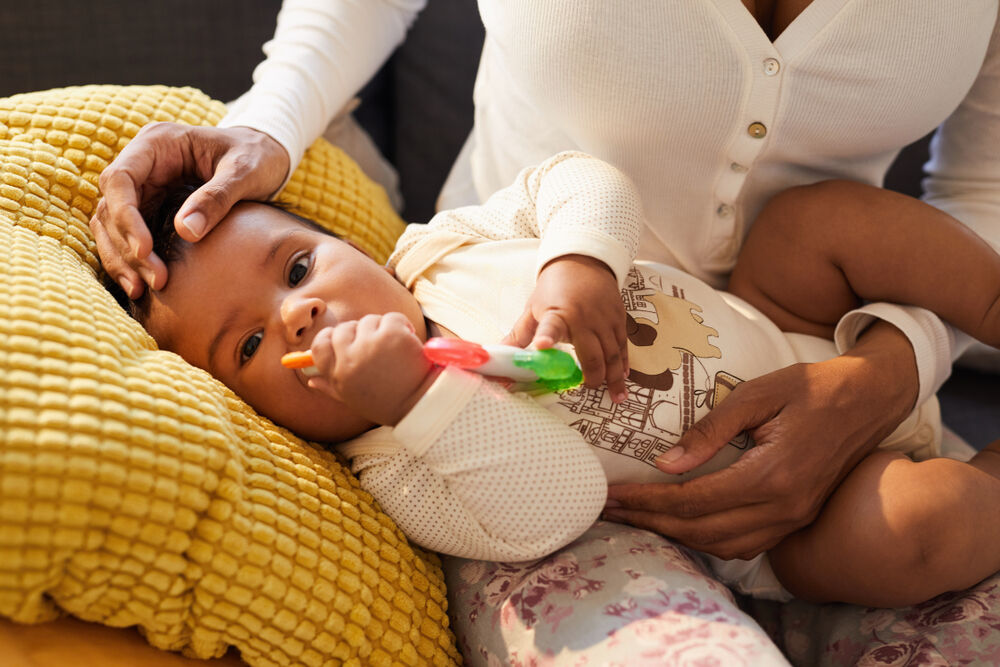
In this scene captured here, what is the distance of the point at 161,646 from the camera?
68 cm

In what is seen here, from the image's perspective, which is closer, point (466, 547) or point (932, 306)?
point (466, 547)

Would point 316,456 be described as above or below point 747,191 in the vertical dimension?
below

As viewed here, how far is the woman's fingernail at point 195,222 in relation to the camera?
84 cm

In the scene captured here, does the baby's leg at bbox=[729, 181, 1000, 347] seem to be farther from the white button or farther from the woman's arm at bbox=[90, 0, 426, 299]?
the woman's arm at bbox=[90, 0, 426, 299]

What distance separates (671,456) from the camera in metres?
0.82

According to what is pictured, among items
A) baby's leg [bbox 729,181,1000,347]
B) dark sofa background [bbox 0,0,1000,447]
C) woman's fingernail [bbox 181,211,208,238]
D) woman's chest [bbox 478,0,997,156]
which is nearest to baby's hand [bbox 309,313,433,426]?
woman's fingernail [bbox 181,211,208,238]

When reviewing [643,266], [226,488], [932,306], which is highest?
[932,306]

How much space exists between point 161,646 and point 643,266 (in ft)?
2.21

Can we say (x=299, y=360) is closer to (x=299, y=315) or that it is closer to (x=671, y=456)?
(x=299, y=315)

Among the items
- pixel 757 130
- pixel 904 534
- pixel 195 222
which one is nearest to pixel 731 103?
pixel 757 130

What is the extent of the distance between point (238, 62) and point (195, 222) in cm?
81

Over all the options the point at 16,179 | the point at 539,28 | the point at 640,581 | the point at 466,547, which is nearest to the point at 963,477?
the point at 640,581

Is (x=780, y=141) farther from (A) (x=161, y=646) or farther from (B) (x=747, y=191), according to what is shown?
(A) (x=161, y=646)

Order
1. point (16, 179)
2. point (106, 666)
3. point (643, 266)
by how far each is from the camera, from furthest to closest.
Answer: point (643, 266) < point (16, 179) < point (106, 666)
